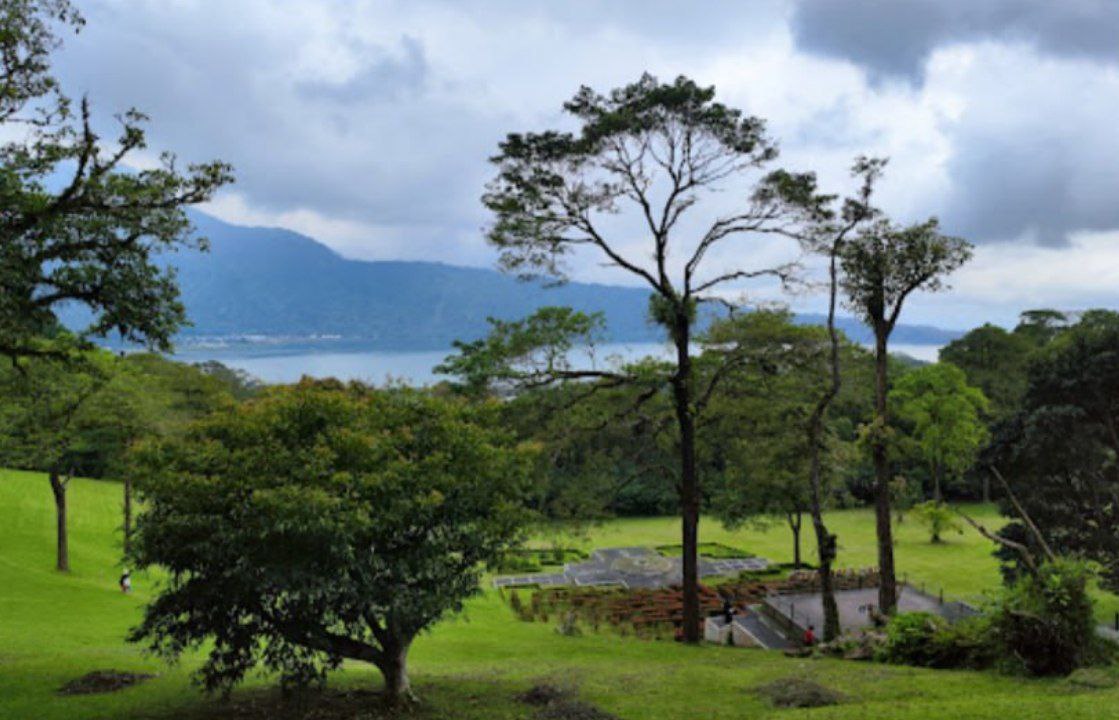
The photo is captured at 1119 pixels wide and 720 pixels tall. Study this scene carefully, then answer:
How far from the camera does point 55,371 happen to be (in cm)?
2669

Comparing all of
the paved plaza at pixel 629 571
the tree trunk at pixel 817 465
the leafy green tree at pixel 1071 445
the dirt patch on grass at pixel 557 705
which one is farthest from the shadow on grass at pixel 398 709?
the paved plaza at pixel 629 571

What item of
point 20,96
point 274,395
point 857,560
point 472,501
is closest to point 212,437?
point 274,395

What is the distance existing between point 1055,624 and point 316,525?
10451mm

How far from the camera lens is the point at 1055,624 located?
1098 cm

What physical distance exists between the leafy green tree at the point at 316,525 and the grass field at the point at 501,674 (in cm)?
159

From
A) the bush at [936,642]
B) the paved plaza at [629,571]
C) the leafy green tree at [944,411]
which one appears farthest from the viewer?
the leafy green tree at [944,411]

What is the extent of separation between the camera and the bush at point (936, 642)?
490 inches

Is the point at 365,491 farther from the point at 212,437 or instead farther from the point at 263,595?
the point at 212,437

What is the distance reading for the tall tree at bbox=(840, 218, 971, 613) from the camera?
62.2 feet

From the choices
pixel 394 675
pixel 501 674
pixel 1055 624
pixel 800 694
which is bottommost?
pixel 501 674

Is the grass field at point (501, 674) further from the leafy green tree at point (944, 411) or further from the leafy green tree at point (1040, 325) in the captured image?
the leafy green tree at point (1040, 325)

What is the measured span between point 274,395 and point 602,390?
10.2 m

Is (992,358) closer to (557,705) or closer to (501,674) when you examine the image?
(501,674)

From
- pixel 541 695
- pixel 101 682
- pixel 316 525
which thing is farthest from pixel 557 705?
pixel 101 682
